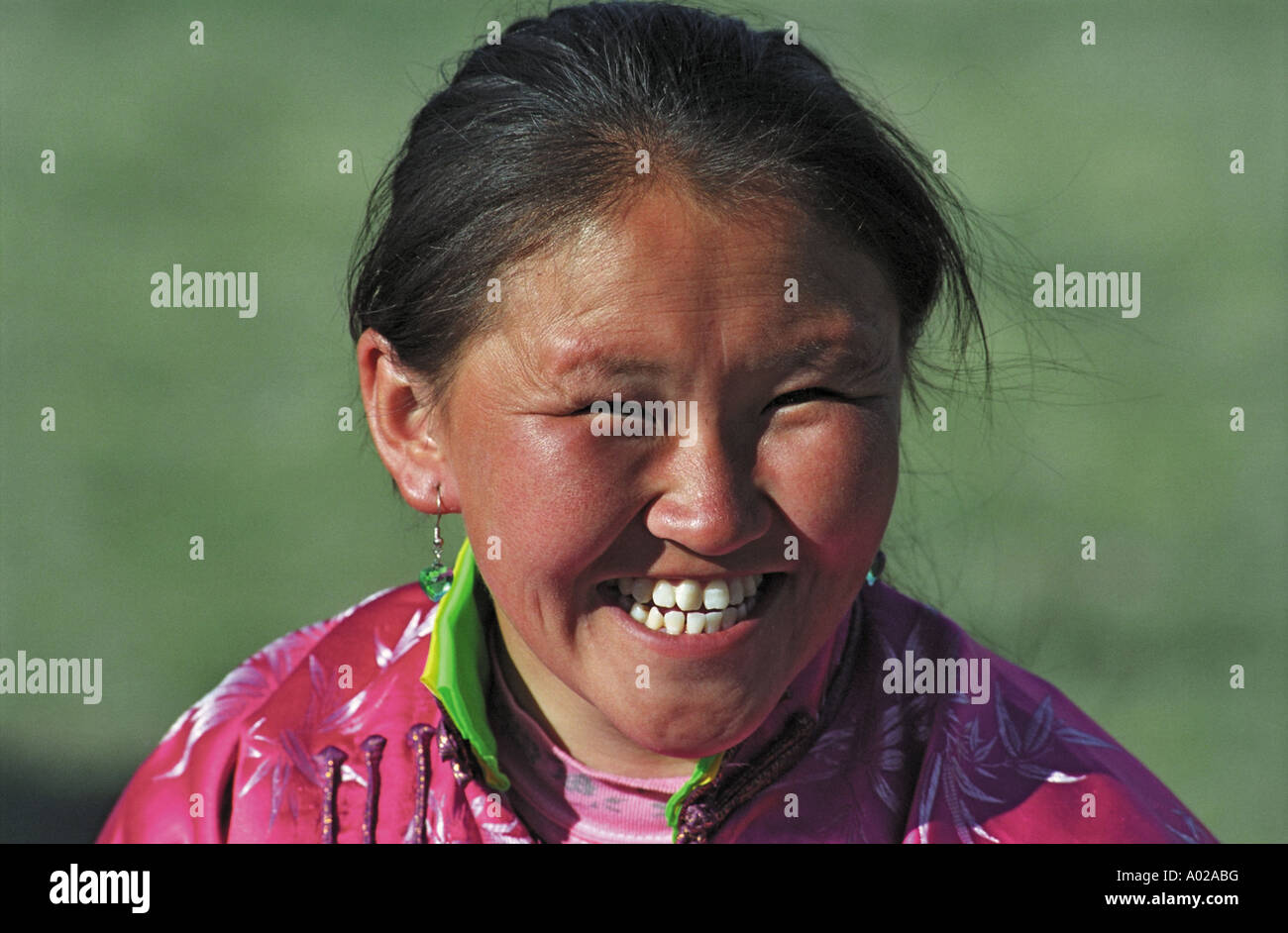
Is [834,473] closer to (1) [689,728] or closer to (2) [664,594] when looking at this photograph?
(2) [664,594]

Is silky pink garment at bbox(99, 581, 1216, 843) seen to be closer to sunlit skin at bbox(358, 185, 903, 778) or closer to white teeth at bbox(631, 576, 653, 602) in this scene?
sunlit skin at bbox(358, 185, 903, 778)

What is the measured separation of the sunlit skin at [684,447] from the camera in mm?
1764

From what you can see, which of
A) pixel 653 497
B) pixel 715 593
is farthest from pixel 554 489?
pixel 715 593

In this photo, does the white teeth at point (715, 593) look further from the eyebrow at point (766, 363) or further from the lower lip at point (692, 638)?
the eyebrow at point (766, 363)

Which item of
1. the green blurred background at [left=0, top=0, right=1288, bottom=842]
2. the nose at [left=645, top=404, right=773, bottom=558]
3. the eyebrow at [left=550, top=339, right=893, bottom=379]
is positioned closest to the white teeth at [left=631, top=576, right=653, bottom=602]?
the nose at [left=645, top=404, right=773, bottom=558]

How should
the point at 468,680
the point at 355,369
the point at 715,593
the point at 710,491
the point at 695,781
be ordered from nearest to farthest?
the point at 710,491 < the point at 715,593 < the point at 695,781 < the point at 468,680 < the point at 355,369

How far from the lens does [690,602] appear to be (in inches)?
73.1

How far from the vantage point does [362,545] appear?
17.2 feet

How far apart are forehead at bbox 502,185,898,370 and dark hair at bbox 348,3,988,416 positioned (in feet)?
0.10

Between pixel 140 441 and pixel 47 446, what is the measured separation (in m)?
0.36

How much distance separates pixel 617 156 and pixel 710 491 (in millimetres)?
447

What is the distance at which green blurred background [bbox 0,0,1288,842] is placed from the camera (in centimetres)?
472

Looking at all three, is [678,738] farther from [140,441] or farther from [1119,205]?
[1119,205]

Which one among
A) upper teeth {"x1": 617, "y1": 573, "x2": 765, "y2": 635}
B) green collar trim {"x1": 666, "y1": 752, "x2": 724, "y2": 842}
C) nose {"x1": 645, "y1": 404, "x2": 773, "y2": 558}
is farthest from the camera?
green collar trim {"x1": 666, "y1": 752, "x2": 724, "y2": 842}
